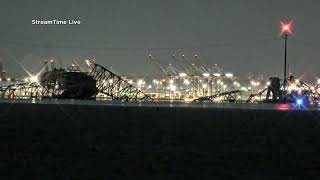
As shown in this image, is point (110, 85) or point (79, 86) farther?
point (110, 85)

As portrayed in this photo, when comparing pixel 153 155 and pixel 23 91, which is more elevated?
pixel 23 91

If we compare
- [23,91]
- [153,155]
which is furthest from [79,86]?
[153,155]

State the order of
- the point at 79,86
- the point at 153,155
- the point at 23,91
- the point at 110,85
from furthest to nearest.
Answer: the point at 23,91 < the point at 110,85 < the point at 79,86 < the point at 153,155

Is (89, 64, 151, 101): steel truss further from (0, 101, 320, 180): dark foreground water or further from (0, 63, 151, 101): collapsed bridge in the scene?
(0, 101, 320, 180): dark foreground water

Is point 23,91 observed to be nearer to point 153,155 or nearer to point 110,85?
point 110,85

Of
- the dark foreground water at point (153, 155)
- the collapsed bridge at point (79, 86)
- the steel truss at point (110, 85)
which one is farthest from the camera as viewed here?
the steel truss at point (110, 85)

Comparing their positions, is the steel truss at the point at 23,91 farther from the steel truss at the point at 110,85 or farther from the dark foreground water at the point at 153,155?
the dark foreground water at the point at 153,155

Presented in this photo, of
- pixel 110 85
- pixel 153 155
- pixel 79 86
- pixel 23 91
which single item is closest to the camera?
pixel 153 155

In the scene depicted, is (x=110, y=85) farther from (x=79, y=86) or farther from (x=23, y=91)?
(x=23, y=91)

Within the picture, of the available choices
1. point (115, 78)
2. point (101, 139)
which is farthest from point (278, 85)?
point (101, 139)

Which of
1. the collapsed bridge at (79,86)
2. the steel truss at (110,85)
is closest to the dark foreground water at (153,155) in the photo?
the collapsed bridge at (79,86)

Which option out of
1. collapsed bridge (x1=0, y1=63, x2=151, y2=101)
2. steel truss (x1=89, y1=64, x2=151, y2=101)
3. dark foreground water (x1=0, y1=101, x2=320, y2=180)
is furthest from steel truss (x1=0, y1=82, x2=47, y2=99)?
dark foreground water (x1=0, y1=101, x2=320, y2=180)

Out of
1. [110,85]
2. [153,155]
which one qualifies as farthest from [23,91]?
[153,155]

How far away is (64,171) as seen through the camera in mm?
14875
